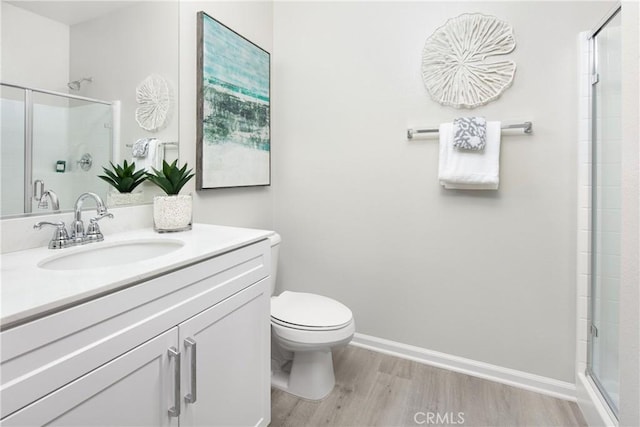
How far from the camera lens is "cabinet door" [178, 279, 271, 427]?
0.96 meters

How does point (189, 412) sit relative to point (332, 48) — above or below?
below

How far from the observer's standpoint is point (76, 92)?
1.18m

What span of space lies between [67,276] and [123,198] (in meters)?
0.67

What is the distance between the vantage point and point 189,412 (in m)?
0.96

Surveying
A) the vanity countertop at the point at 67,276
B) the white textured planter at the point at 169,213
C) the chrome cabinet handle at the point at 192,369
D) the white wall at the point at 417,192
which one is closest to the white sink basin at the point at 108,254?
the vanity countertop at the point at 67,276

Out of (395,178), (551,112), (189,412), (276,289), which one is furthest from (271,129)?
(189,412)

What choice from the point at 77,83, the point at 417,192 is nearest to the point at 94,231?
the point at 77,83

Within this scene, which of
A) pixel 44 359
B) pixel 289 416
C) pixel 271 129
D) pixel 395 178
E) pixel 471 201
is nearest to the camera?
pixel 44 359

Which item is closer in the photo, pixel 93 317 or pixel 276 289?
pixel 93 317

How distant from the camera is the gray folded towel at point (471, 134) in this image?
1656 millimetres

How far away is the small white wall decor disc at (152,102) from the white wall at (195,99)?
0.10m

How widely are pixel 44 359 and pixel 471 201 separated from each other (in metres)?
1.81

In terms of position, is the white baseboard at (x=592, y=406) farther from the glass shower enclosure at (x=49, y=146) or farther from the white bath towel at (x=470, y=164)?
the glass shower enclosure at (x=49, y=146)

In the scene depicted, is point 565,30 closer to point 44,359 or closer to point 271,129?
point 271,129
